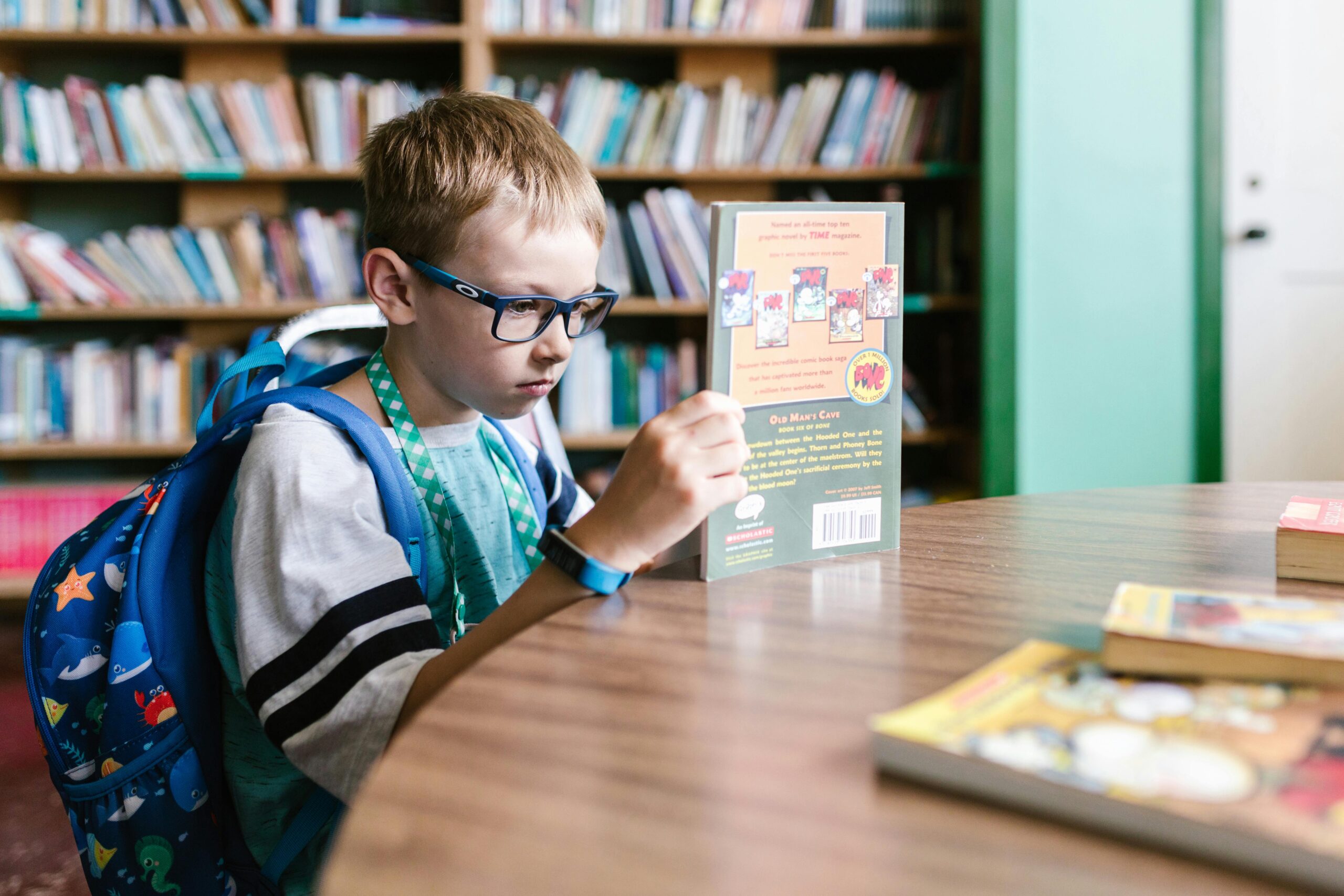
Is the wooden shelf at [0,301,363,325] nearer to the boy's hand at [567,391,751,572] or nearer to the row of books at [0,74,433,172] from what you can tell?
the row of books at [0,74,433,172]

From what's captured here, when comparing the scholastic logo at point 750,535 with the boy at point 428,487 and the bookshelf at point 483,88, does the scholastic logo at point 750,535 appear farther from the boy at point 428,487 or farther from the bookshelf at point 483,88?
the bookshelf at point 483,88

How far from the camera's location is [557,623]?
2.01 ft

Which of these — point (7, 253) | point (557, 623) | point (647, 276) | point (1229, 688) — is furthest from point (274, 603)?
point (7, 253)

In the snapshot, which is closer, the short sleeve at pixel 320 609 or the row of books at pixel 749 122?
the short sleeve at pixel 320 609

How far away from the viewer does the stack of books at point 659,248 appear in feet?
9.48

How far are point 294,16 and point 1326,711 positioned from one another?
122 inches

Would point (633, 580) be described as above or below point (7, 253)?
below

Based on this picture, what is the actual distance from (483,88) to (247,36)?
687 mm

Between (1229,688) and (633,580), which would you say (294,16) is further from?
(1229,688)

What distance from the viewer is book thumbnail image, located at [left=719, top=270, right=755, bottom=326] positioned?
0.67m

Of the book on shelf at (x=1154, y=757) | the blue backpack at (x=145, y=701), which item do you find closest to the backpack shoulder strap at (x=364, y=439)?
the blue backpack at (x=145, y=701)

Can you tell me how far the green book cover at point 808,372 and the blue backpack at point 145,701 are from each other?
29 cm

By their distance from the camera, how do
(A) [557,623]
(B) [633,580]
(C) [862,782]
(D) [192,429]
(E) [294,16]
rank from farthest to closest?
(D) [192,429] < (E) [294,16] < (B) [633,580] < (A) [557,623] < (C) [862,782]

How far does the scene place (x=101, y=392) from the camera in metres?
2.96
